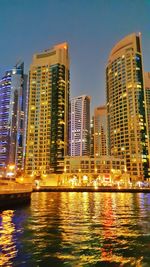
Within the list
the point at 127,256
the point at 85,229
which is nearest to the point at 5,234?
the point at 85,229

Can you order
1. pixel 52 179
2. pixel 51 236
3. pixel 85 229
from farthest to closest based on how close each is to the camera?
1. pixel 52 179
2. pixel 85 229
3. pixel 51 236

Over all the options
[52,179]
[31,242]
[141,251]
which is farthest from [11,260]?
[52,179]

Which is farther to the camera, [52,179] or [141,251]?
[52,179]

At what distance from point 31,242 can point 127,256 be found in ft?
24.5

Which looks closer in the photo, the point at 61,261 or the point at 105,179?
the point at 61,261

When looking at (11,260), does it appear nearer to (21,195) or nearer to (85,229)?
(85,229)

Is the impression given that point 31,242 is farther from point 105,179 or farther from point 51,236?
point 105,179

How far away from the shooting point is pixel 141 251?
17.0 metres

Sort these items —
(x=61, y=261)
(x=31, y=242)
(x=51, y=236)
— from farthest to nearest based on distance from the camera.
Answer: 1. (x=51, y=236)
2. (x=31, y=242)
3. (x=61, y=261)

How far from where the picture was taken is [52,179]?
190 m

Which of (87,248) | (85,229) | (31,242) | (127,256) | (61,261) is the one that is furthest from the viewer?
(85,229)

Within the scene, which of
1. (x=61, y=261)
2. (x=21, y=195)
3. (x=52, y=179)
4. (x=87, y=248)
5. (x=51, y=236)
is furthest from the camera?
(x=52, y=179)

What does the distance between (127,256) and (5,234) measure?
38.2 ft

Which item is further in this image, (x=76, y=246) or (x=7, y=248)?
(x=76, y=246)
